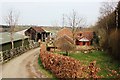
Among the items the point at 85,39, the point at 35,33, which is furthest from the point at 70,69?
the point at 35,33

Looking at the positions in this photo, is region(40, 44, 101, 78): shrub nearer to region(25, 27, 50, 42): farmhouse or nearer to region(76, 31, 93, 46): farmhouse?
region(76, 31, 93, 46): farmhouse

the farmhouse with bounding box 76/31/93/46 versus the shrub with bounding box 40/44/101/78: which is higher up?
the shrub with bounding box 40/44/101/78

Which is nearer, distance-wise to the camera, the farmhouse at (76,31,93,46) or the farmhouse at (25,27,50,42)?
the farmhouse at (76,31,93,46)

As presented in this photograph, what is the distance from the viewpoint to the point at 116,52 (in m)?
31.3

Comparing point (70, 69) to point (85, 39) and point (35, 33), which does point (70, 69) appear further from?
point (35, 33)

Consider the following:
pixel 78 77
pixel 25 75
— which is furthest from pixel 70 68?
pixel 25 75

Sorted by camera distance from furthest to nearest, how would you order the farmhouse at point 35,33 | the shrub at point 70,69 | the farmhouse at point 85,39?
1. the farmhouse at point 35,33
2. the farmhouse at point 85,39
3. the shrub at point 70,69

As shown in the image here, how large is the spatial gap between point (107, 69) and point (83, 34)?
43099 mm

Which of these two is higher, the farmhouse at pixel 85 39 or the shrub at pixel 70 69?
the shrub at pixel 70 69

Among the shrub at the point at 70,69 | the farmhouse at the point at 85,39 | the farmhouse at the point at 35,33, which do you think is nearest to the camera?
the shrub at the point at 70,69

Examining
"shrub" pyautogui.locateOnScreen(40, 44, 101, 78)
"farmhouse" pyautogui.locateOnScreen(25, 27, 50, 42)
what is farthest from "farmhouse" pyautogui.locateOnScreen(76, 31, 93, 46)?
"shrub" pyautogui.locateOnScreen(40, 44, 101, 78)

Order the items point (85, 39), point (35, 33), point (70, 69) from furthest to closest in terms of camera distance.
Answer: point (35, 33), point (85, 39), point (70, 69)

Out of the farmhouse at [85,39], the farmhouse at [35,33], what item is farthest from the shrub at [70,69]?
the farmhouse at [35,33]

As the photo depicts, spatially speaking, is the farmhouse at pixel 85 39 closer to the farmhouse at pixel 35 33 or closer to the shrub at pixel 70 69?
the farmhouse at pixel 35 33
